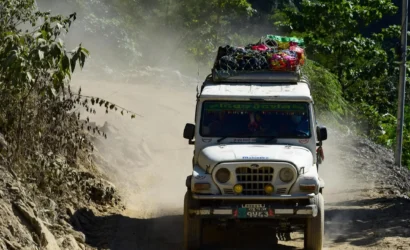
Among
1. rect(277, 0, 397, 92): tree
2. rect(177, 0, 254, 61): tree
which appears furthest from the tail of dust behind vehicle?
rect(177, 0, 254, 61): tree

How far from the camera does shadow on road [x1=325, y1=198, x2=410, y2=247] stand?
13.2 m

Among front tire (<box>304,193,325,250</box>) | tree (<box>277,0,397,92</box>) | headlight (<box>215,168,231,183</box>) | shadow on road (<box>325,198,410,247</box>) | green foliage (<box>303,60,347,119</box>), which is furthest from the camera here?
tree (<box>277,0,397,92</box>)

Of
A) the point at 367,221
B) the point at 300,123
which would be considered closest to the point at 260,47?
the point at 300,123

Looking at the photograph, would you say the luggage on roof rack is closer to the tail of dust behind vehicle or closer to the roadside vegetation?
the tail of dust behind vehicle

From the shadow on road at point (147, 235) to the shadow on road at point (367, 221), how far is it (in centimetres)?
127

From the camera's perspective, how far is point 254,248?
12.0 meters

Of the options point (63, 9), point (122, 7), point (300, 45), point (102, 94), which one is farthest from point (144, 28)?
point (300, 45)

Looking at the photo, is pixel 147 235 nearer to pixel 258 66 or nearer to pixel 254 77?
pixel 254 77

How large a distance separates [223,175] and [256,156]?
50cm

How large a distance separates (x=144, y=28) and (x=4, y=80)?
31375 mm

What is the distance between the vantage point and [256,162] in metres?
11.2

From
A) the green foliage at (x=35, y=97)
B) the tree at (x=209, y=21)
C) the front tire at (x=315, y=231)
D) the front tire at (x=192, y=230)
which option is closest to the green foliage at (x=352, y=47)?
the tree at (x=209, y=21)

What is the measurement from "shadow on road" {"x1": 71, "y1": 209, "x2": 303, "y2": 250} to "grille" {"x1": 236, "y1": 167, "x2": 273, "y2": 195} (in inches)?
44.9

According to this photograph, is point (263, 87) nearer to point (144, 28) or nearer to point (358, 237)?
point (358, 237)
